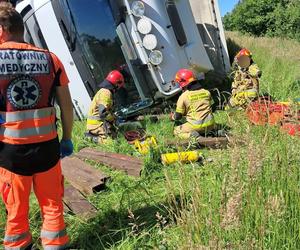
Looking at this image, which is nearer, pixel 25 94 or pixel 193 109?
pixel 25 94

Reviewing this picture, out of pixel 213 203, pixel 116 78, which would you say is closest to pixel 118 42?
pixel 116 78

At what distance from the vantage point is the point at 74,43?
7676 millimetres

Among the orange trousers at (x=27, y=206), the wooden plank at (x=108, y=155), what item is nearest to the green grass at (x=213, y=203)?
the wooden plank at (x=108, y=155)

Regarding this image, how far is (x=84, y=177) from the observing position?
4852 mm

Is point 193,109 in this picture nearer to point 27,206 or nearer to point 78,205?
point 78,205

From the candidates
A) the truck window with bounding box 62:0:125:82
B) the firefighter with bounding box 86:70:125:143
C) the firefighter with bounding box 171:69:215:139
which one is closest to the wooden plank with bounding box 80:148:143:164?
the firefighter with bounding box 86:70:125:143

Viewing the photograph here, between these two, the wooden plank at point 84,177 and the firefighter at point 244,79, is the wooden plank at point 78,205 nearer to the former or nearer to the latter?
the wooden plank at point 84,177

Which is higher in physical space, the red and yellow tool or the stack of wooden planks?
the stack of wooden planks

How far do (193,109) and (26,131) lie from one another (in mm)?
4092

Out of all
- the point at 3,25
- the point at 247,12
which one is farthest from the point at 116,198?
the point at 247,12

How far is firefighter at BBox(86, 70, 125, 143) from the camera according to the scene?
7027 mm

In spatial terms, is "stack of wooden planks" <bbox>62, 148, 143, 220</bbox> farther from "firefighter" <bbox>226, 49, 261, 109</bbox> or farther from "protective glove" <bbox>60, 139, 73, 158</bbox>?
"firefighter" <bbox>226, 49, 261, 109</bbox>

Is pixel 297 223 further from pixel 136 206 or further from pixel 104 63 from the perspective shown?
pixel 104 63

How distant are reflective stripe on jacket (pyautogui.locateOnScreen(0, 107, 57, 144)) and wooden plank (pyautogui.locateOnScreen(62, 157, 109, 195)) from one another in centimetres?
148
